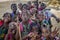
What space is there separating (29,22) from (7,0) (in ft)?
0.85

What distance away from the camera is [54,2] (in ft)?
5.08

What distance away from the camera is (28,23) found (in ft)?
5.02

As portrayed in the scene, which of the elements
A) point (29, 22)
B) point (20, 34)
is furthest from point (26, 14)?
point (20, 34)

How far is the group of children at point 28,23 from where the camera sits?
1487 millimetres

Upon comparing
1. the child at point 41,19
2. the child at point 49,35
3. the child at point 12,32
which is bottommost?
the child at point 49,35

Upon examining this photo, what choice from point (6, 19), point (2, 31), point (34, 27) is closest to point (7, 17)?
point (6, 19)

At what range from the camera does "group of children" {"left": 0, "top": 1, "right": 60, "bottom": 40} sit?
4.88 ft

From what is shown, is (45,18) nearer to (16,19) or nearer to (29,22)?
(29,22)

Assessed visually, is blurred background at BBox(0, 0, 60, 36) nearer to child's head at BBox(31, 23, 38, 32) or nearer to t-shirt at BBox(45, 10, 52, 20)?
t-shirt at BBox(45, 10, 52, 20)

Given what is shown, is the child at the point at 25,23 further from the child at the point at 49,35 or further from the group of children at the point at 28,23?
the child at the point at 49,35

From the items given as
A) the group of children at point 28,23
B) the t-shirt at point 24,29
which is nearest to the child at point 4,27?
the group of children at point 28,23

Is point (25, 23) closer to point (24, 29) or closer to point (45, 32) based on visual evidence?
point (24, 29)

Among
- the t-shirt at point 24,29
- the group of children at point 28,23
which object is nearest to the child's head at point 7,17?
the group of children at point 28,23

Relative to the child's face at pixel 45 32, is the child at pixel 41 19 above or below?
above
